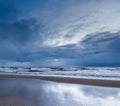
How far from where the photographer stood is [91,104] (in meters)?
6.56

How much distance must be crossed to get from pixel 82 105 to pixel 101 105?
24.3 inches

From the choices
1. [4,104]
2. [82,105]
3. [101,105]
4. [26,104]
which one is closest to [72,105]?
[82,105]

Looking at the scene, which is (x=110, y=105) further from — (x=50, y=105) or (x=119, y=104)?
(x=50, y=105)

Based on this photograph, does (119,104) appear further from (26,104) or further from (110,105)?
(26,104)

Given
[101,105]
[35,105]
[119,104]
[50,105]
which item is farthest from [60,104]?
[119,104]

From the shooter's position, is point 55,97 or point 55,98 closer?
point 55,98

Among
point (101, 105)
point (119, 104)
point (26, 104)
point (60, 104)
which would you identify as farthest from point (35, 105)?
point (119, 104)

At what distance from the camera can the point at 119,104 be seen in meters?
6.77

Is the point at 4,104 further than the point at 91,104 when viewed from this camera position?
No

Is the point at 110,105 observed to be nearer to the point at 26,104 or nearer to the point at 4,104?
the point at 26,104

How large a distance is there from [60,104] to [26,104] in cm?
105

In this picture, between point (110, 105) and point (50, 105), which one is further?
point (110, 105)

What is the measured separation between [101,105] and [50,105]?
1608 mm

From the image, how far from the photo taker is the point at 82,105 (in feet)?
20.7
